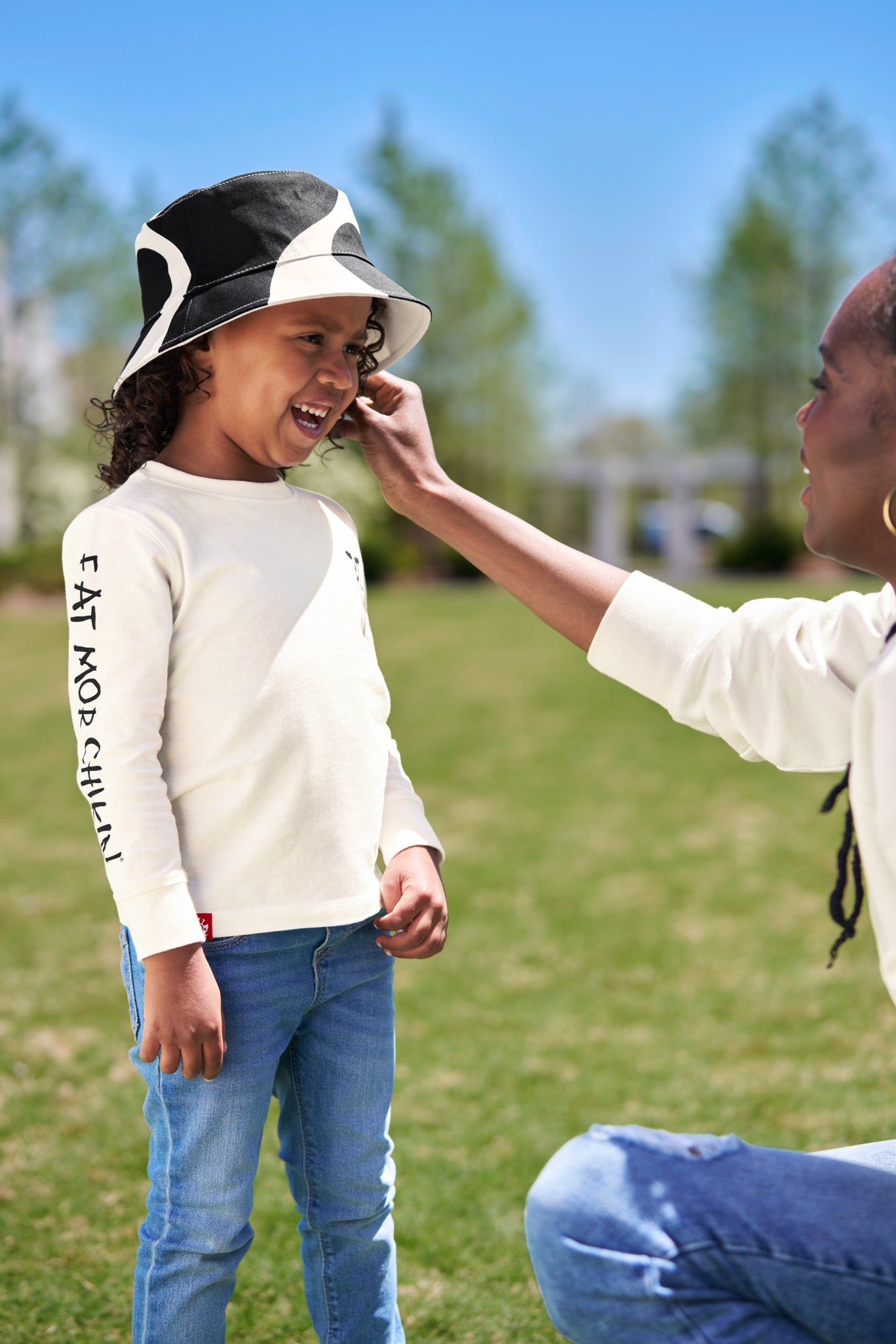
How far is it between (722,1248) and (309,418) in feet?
3.97

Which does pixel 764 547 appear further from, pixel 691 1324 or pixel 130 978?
pixel 691 1324

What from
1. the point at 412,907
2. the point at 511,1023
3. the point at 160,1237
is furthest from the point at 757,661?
the point at 511,1023

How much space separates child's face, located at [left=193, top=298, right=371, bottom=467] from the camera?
177 cm

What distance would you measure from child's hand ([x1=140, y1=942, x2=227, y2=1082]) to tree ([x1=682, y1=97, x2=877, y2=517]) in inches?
1053

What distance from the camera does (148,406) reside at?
184 cm

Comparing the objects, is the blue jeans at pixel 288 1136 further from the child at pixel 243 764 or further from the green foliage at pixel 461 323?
the green foliage at pixel 461 323

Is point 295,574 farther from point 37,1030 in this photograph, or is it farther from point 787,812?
point 787,812

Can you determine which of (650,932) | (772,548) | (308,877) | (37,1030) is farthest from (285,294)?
(772,548)

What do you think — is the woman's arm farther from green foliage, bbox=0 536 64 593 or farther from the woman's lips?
green foliage, bbox=0 536 64 593

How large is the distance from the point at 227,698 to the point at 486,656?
11.7m

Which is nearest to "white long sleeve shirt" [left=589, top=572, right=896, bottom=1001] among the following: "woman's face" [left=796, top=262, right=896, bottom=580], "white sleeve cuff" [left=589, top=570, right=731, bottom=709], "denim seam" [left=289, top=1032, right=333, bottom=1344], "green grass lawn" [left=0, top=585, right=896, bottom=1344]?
"white sleeve cuff" [left=589, top=570, right=731, bottom=709]

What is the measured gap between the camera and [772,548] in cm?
2469

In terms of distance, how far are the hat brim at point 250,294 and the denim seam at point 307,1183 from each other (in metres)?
1.04

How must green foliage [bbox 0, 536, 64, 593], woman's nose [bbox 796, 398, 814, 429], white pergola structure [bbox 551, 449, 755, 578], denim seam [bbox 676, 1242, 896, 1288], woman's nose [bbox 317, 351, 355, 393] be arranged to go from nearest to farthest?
denim seam [bbox 676, 1242, 896, 1288]
woman's nose [bbox 796, 398, 814, 429]
woman's nose [bbox 317, 351, 355, 393]
green foliage [bbox 0, 536, 64, 593]
white pergola structure [bbox 551, 449, 755, 578]
